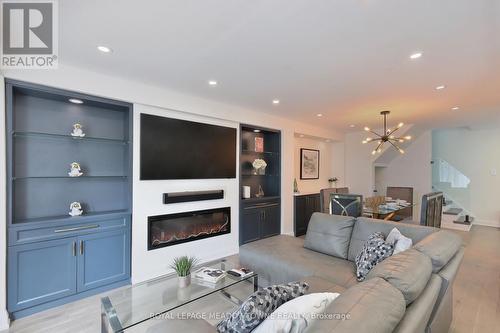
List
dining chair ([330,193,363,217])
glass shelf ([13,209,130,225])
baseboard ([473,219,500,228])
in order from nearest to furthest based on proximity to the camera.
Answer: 1. glass shelf ([13,209,130,225])
2. dining chair ([330,193,363,217])
3. baseboard ([473,219,500,228])

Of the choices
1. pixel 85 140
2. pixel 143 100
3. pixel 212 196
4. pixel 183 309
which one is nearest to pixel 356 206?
pixel 212 196

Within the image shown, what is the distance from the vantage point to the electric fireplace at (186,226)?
3250 millimetres

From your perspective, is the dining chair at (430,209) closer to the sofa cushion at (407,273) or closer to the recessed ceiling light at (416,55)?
the recessed ceiling light at (416,55)

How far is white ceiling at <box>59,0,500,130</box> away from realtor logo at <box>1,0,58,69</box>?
0.09 meters

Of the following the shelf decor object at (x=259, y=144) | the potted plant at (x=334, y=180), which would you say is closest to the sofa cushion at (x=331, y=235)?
the shelf decor object at (x=259, y=144)

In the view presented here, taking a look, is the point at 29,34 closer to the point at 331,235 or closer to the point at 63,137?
the point at 63,137

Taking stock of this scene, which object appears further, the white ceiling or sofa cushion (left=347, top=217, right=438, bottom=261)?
sofa cushion (left=347, top=217, right=438, bottom=261)

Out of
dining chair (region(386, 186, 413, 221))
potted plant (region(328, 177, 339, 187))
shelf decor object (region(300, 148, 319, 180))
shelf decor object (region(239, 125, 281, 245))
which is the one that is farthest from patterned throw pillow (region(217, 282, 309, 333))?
potted plant (region(328, 177, 339, 187))

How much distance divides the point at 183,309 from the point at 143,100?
2514mm

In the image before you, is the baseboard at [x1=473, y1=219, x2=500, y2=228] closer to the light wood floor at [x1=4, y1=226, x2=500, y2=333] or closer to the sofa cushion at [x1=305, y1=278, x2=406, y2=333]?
the light wood floor at [x1=4, y1=226, x2=500, y2=333]

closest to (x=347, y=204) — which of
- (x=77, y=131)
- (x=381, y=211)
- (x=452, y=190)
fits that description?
(x=381, y=211)

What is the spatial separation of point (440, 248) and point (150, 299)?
2.24 m

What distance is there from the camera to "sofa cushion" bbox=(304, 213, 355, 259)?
8.57 ft

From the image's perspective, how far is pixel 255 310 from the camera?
1.09 m
